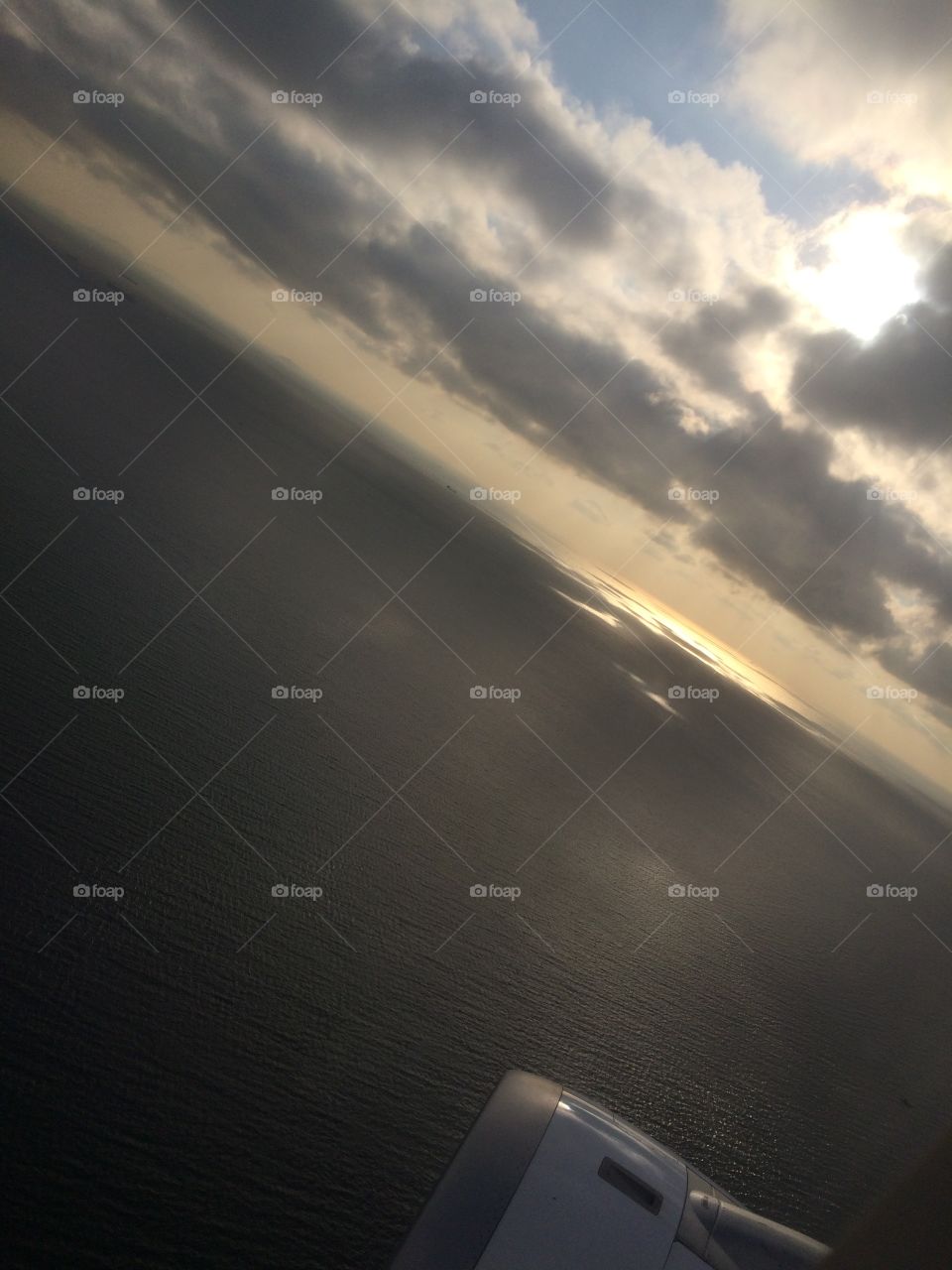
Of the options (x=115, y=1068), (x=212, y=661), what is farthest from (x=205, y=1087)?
(x=212, y=661)

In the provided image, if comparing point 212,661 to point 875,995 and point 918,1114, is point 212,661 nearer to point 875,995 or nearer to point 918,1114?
point 918,1114

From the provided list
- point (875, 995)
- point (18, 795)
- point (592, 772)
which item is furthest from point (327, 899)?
point (875, 995)

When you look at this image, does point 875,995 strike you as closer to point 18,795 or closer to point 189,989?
point 189,989

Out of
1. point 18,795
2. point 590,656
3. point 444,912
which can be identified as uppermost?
point 590,656

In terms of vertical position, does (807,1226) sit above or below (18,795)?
above

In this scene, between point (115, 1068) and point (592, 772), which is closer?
point (115, 1068)

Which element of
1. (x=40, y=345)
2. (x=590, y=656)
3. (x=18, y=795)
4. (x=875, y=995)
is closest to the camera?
(x=18, y=795)

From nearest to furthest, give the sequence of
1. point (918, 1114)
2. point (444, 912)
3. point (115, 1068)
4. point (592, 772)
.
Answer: point (115, 1068) → point (444, 912) → point (918, 1114) → point (592, 772)
